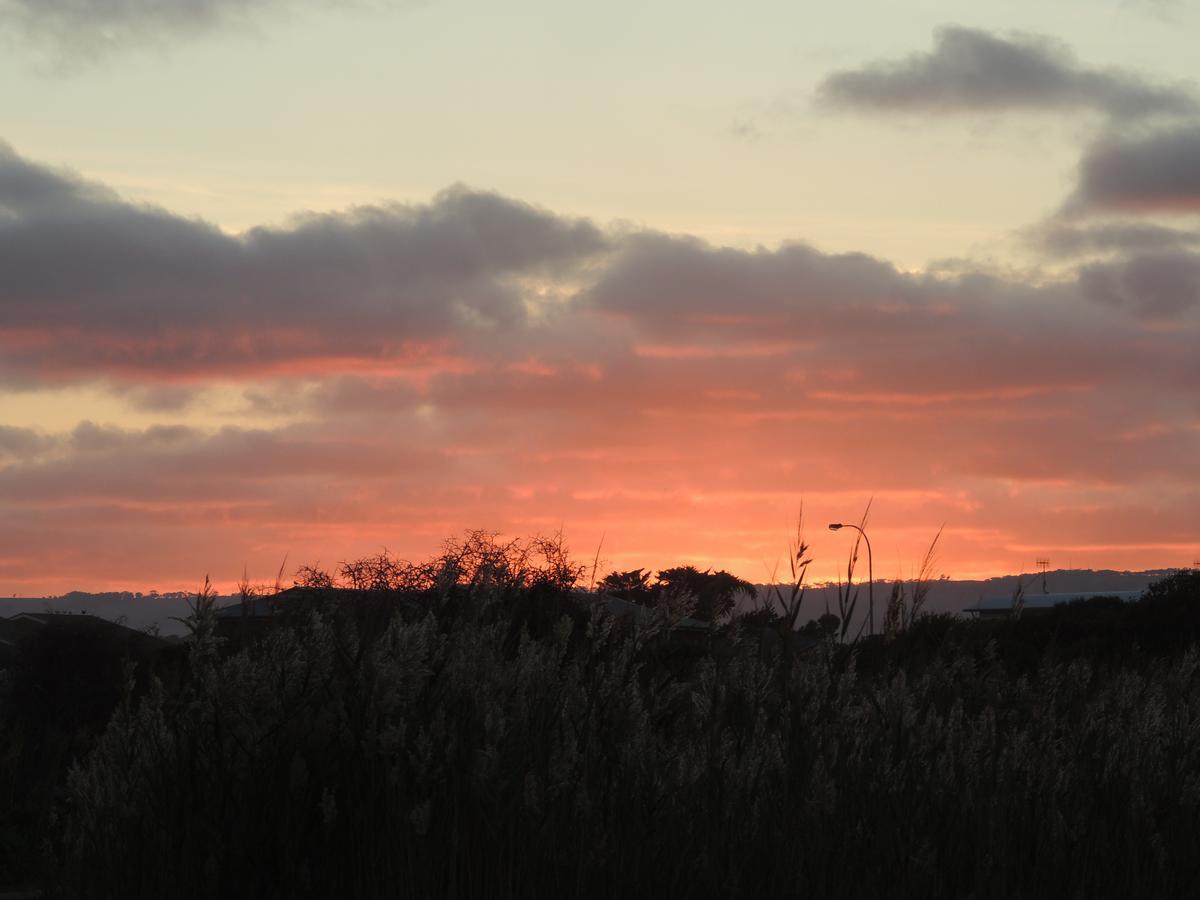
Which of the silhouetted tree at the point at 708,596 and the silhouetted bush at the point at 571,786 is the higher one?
the silhouetted tree at the point at 708,596

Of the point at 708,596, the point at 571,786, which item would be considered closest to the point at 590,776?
the point at 571,786

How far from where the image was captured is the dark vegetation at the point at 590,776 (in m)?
5.57

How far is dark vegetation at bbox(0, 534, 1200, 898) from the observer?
5.57 meters

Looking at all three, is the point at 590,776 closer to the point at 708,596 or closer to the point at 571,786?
the point at 571,786

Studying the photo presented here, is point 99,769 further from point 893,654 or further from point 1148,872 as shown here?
point 1148,872

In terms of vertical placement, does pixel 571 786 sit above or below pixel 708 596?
below

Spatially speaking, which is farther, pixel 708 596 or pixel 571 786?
pixel 708 596

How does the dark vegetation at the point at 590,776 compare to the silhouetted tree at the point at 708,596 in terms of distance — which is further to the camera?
the silhouetted tree at the point at 708,596

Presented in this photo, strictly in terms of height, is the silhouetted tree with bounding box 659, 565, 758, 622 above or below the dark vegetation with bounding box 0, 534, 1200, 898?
above

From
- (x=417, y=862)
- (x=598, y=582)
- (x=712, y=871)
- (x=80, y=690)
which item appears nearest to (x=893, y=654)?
(x=598, y=582)

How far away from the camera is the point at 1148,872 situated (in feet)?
21.9

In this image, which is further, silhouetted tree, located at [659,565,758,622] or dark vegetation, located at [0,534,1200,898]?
silhouetted tree, located at [659,565,758,622]

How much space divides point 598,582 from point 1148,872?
123 inches

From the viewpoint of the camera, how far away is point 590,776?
5.83 metres
